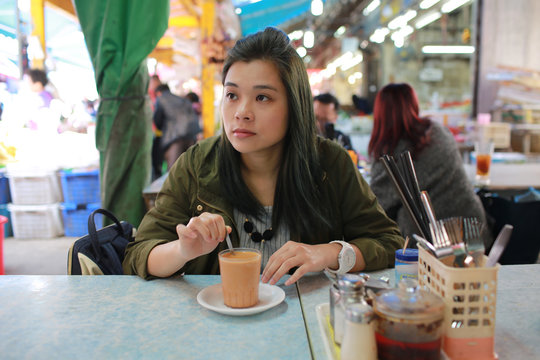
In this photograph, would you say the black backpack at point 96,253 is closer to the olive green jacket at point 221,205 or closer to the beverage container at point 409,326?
the olive green jacket at point 221,205

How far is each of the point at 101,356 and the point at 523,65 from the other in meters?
6.97

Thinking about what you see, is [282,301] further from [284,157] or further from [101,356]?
[284,157]

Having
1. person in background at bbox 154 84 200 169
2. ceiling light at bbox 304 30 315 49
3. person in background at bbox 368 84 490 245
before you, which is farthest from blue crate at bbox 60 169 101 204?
ceiling light at bbox 304 30 315 49

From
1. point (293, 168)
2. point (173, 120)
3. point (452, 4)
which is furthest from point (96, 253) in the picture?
point (452, 4)

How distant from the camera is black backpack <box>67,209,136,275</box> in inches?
56.7

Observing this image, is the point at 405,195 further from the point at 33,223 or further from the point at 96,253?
the point at 33,223

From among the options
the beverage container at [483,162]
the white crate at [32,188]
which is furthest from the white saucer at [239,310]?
the white crate at [32,188]

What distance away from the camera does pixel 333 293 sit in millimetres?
952

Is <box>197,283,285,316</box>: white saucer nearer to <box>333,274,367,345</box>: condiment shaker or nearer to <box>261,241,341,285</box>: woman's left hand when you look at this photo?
<box>261,241,341,285</box>: woman's left hand

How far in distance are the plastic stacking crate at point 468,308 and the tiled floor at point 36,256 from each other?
3830 millimetres

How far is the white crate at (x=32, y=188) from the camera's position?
16.3ft

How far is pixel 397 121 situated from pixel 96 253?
→ 2.21 meters

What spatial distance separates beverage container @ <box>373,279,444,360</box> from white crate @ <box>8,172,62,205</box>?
506 cm

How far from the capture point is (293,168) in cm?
164
